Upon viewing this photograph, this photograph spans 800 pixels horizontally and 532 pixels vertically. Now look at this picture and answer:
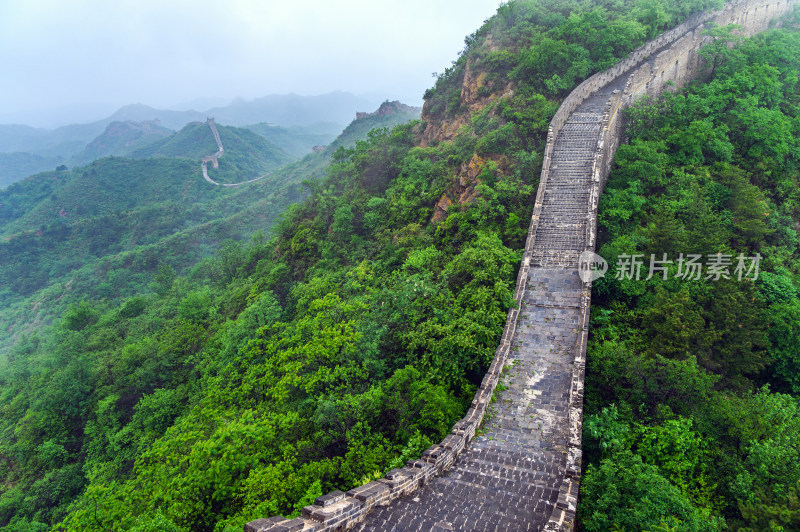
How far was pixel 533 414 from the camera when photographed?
35.1 ft

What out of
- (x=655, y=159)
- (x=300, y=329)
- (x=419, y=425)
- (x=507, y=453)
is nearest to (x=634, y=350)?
(x=507, y=453)

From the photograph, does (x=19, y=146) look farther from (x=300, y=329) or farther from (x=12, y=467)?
(x=300, y=329)

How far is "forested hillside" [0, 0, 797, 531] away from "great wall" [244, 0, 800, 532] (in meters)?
0.70

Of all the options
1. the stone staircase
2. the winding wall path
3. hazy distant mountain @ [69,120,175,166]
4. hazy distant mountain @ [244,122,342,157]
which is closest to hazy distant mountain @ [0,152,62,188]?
hazy distant mountain @ [69,120,175,166]

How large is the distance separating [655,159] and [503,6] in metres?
16.4

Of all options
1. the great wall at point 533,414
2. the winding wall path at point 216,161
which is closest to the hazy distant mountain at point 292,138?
the winding wall path at point 216,161

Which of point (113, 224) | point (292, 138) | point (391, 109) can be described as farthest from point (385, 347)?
point (292, 138)

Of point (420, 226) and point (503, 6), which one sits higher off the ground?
point (503, 6)

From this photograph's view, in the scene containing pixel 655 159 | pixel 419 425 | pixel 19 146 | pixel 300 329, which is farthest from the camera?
pixel 19 146

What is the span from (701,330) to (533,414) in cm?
589

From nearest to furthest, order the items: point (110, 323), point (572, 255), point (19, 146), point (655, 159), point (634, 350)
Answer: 1. point (634, 350)
2. point (572, 255)
3. point (655, 159)
4. point (110, 323)
5. point (19, 146)

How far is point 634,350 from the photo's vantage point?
1227 cm

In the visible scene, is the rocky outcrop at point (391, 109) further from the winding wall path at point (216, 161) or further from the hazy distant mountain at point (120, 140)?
the hazy distant mountain at point (120, 140)

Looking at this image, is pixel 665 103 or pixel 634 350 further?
pixel 665 103
